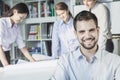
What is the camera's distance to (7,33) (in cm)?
265

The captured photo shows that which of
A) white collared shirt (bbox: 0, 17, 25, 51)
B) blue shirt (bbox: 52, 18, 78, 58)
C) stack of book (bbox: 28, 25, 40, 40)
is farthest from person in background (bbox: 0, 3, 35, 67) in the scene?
stack of book (bbox: 28, 25, 40, 40)

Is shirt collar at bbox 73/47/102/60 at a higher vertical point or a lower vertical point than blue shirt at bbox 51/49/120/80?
higher

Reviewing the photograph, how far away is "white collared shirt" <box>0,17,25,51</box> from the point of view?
2525mm

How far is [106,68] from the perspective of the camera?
1259 millimetres

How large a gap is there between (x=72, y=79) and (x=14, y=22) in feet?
4.77

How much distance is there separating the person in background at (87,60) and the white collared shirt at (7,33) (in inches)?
51.2

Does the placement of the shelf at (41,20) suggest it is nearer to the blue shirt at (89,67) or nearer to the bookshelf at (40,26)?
the bookshelf at (40,26)

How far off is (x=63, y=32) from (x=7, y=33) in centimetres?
75

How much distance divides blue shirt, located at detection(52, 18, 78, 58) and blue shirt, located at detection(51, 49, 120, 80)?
1756mm

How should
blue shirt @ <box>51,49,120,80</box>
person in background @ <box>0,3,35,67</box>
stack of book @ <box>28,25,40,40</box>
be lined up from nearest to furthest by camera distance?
1. blue shirt @ <box>51,49,120,80</box>
2. person in background @ <box>0,3,35,67</box>
3. stack of book @ <box>28,25,40,40</box>

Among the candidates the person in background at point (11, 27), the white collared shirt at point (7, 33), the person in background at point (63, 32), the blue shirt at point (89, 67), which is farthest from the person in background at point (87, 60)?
the person in background at point (63, 32)

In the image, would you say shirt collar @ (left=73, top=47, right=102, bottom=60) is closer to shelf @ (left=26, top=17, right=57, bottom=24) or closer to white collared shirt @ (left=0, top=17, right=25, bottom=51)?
white collared shirt @ (left=0, top=17, right=25, bottom=51)

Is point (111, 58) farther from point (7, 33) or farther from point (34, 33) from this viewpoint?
point (34, 33)

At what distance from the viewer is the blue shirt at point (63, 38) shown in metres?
3.11
